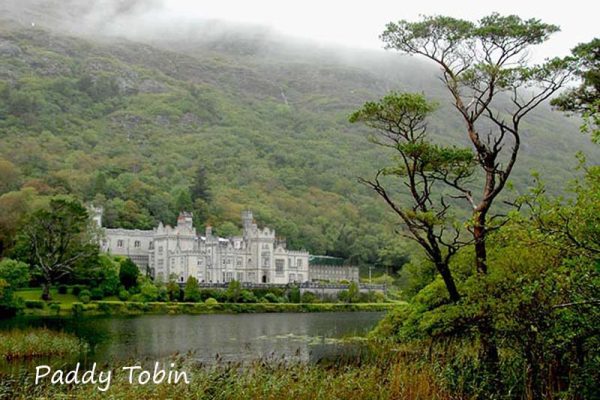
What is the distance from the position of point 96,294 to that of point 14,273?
8.28m

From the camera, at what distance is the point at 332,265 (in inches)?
4370

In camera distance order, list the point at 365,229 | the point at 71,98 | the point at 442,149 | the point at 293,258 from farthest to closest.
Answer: the point at 71,98
the point at 365,229
the point at 293,258
the point at 442,149

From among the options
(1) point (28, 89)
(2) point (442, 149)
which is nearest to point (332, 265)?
(2) point (442, 149)

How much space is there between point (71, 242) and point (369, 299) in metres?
35.6

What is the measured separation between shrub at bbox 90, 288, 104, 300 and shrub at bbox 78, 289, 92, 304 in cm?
54

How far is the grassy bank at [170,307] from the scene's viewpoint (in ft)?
173

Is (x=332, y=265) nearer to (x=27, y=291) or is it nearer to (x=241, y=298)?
(x=241, y=298)

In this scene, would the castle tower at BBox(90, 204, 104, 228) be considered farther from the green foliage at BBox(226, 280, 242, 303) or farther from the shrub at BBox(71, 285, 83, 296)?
the shrub at BBox(71, 285, 83, 296)

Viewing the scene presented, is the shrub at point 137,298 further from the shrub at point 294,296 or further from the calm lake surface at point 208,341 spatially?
the shrub at point 294,296

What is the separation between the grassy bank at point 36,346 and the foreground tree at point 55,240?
3675 cm

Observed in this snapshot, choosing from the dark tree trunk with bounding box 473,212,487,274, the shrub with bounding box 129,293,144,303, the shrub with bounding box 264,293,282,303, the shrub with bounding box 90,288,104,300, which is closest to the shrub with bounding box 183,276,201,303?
the shrub with bounding box 129,293,144,303

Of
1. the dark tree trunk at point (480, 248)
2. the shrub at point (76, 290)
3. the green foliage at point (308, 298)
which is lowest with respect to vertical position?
the green foliage at point (308, 298)

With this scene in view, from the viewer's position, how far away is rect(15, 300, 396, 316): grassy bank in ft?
173

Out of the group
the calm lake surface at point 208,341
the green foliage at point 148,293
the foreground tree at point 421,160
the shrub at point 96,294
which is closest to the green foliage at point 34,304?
the shrub at point 96,294
